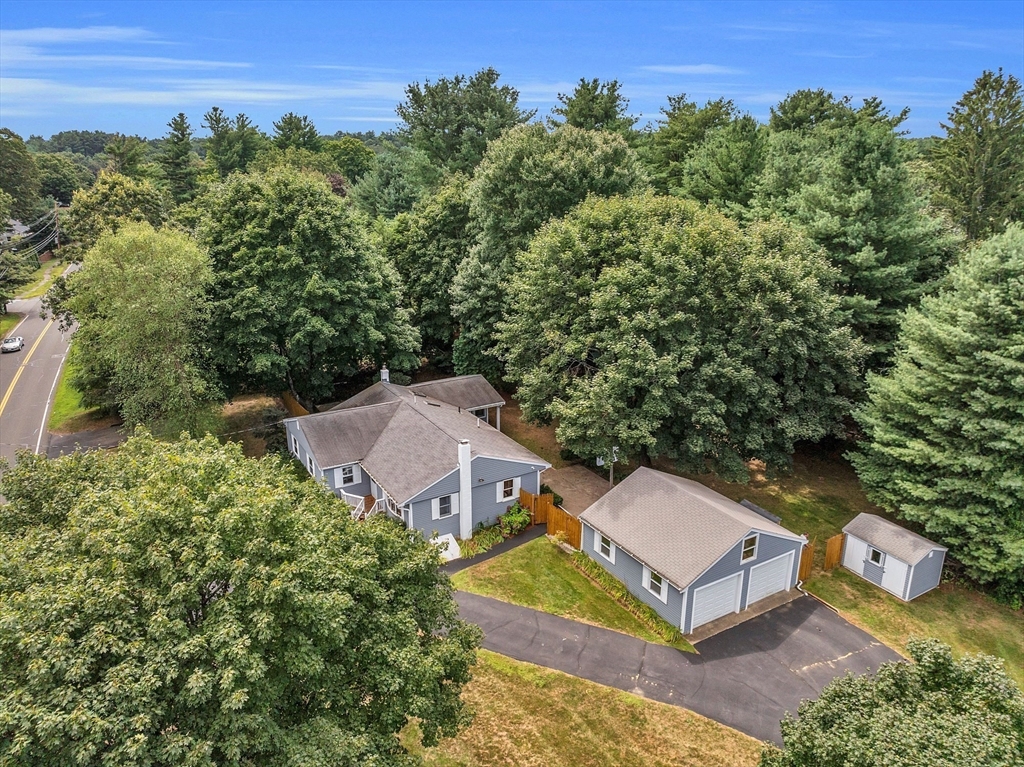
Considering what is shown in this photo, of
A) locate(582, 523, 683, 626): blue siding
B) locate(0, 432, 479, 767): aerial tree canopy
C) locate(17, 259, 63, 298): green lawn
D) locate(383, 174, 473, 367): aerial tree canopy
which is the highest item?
locate(383, 174, 473, 367): aerial tree canopy

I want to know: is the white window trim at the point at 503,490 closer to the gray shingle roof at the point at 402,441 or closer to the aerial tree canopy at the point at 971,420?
the gray shingle roof at the point at 402,441

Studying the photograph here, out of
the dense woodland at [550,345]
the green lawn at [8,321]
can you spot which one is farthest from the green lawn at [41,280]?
the dense woodland at [550,345]

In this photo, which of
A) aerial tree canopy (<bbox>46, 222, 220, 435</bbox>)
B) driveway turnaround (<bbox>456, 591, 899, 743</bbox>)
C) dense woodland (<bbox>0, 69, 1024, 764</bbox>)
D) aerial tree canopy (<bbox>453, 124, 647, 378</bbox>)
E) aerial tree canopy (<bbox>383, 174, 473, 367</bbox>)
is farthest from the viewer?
aerial tree canopy (<bbox>383, 174, 473, 367</bbox>)

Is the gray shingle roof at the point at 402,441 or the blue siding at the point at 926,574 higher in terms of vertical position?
the gray shingle roof at the point at 402,441

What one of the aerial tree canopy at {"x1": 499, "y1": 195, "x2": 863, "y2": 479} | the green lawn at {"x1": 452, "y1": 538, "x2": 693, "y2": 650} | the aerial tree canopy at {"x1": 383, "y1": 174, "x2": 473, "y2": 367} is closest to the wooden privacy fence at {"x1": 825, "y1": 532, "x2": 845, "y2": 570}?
the aerial tree canopy at {"x1": 499, "y1": 195, "x2": 863, "y2": 479}

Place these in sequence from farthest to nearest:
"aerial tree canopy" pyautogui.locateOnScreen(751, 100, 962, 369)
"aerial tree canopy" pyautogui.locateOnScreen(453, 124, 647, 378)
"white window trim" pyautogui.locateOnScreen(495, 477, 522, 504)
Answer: "aerial tree canopy" pyautogui.locateOnScreen(453, 124, 647, 378) → "aerial tree canopy" pyautogui.locateOnScreen(751, 100, 962, 369) → "white window trim" pyautogui.locateOnScreen(495, 477, 522, 504)

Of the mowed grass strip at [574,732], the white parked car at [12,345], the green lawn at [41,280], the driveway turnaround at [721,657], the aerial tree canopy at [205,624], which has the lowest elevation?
the mowed grass strip at [574,732]

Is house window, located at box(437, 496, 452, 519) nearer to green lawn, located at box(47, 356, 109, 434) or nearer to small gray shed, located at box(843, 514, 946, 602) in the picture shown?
small gray shed, located at box(843, 514, 946, 602)
